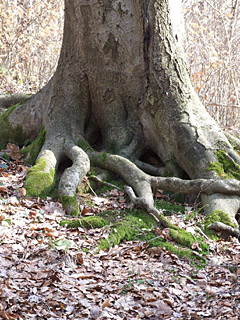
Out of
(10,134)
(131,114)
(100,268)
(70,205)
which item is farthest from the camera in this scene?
(10,134)

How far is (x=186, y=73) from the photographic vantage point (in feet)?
21.6

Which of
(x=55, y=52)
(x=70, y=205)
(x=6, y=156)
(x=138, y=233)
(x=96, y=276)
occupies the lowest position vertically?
(x=96, y=276)

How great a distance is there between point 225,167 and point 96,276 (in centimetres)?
293

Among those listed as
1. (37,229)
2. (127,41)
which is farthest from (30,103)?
(37,229)

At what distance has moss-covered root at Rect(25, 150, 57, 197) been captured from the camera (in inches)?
230

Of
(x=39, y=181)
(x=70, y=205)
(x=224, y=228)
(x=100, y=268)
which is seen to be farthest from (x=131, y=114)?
(x=100, y=268)

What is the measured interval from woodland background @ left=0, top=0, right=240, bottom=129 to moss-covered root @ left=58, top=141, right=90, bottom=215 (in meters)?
4.83

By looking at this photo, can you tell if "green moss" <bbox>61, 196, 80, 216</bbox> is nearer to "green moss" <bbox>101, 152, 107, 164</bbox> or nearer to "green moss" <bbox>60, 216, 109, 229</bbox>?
"green moss" <bbox>60, 216, 109, 229</bbox>

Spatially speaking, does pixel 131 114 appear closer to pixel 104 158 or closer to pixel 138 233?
pixel 104 158

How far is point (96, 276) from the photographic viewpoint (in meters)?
4.00

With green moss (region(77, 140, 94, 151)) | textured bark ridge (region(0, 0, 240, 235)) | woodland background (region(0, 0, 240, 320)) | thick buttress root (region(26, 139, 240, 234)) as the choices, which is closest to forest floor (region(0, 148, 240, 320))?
woodland background (region(0, 0, 240, 320))

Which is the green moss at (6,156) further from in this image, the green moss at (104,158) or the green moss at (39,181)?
the green moss at (104,158)

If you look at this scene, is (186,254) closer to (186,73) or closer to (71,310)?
(71,310)

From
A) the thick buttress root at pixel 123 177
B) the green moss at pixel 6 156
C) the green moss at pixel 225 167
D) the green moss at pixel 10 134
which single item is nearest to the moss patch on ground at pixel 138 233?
the thick buttress root at pixel 123 177
